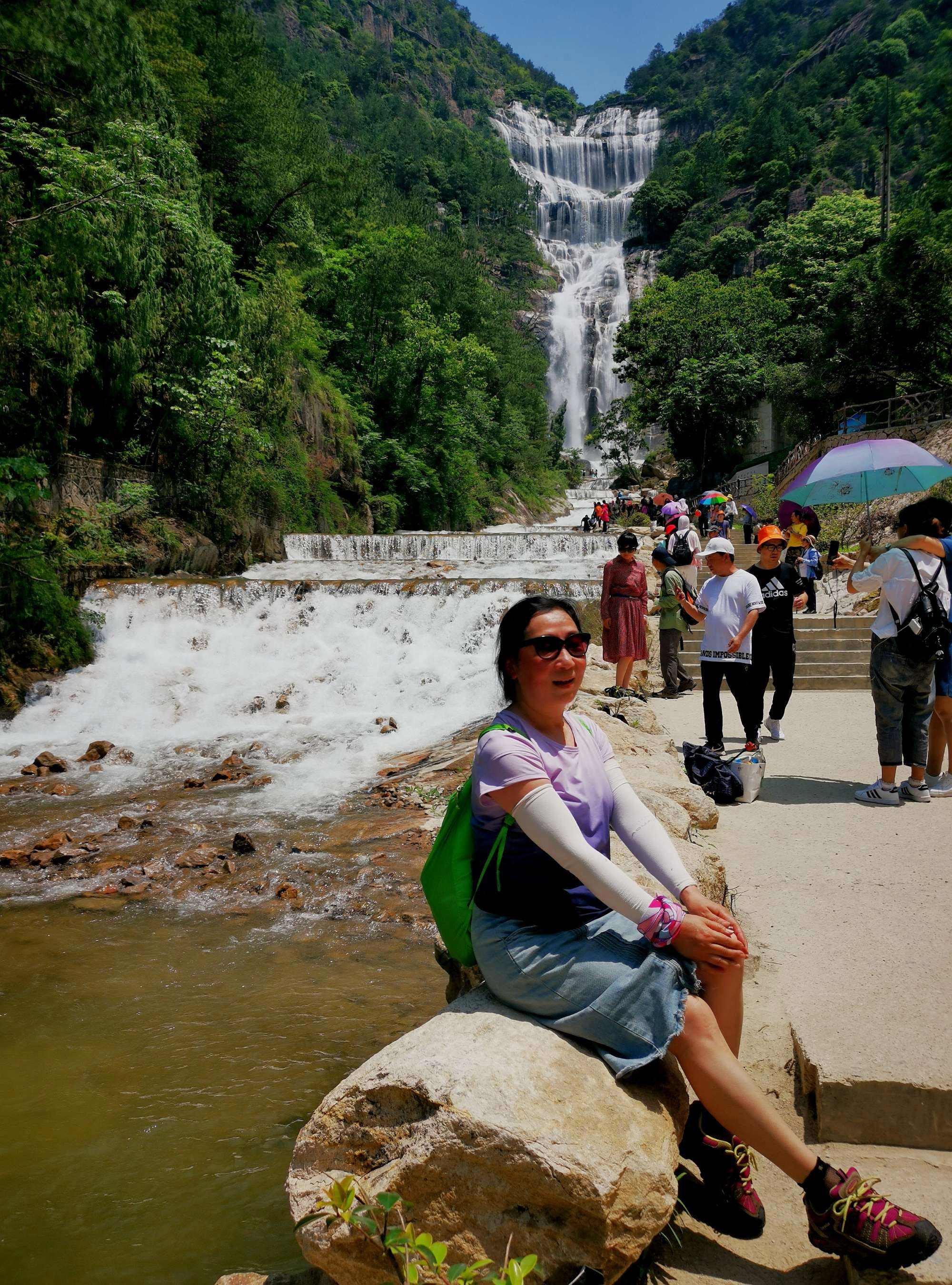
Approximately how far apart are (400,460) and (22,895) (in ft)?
77.4

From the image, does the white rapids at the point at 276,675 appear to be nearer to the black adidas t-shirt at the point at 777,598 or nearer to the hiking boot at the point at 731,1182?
the black adidas t-shirt at the point at 777,598

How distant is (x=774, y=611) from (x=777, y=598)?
0.14m

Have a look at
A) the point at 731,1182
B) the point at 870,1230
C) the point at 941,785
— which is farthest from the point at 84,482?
the point at 870,1230

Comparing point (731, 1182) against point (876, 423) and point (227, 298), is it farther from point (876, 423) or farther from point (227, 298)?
point (876, 423)

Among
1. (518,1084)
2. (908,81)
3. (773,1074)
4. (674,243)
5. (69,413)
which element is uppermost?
(908,81)

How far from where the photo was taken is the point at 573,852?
1939mm

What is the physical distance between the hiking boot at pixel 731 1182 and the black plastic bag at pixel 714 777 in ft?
11.6

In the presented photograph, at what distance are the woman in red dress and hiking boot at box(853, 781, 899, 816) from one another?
3.09 m

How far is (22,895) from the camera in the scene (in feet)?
17.2

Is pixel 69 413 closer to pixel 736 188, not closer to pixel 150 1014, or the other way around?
pixel 150 1014

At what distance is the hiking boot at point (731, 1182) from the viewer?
1.92 m

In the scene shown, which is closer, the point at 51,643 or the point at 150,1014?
the point at 150,1014

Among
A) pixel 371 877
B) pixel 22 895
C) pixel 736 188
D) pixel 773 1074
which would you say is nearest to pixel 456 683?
pixel 371 877

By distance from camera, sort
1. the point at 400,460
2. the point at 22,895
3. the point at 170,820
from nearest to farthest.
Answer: the point at 22,895 → the point at 170,820 → the point at 400,460
